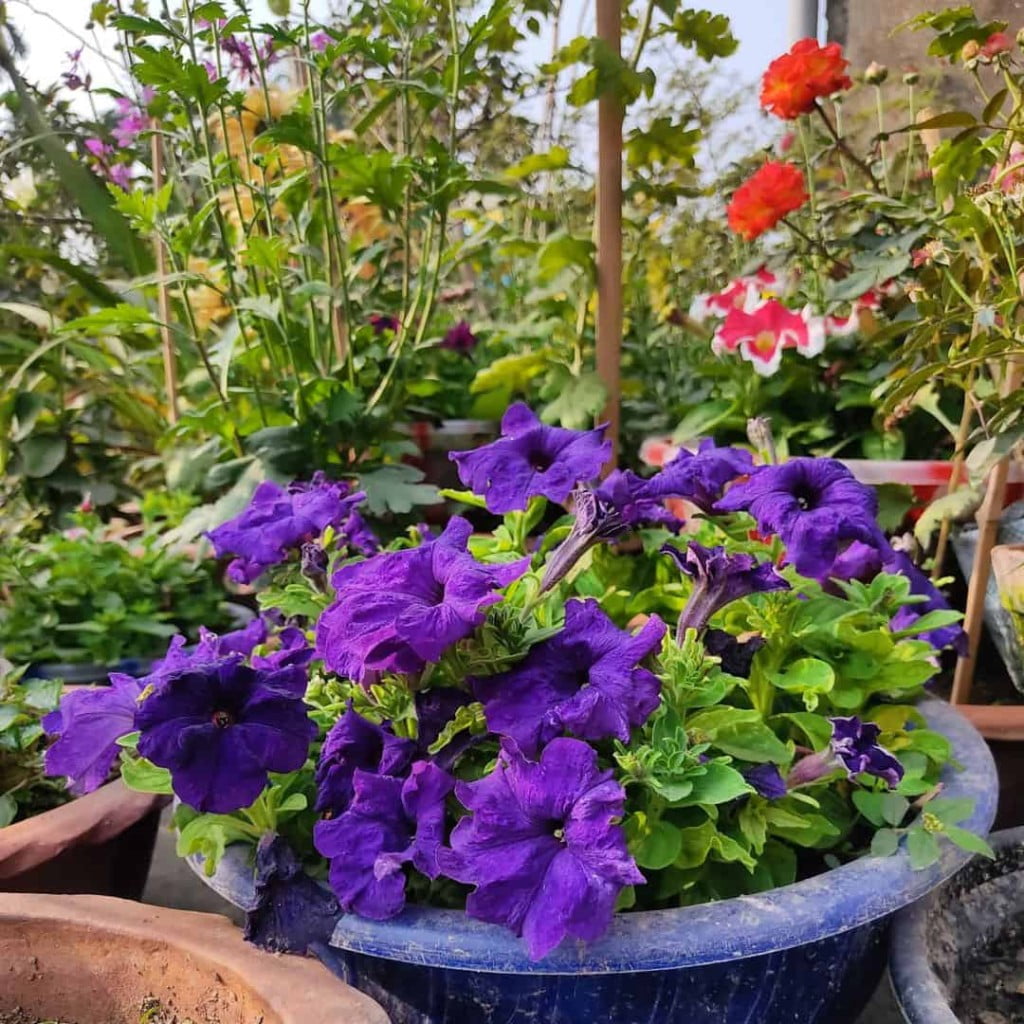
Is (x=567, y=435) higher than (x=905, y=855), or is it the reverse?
(x=567, y=435)

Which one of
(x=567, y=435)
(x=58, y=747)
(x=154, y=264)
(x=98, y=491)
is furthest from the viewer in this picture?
(x=154, y=264)

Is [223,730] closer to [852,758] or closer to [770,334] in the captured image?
[852,758]

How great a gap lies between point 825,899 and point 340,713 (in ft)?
1.31

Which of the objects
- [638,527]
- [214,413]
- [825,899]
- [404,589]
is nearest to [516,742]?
[404,589]

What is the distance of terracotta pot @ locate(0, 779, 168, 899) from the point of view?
36.4 inches

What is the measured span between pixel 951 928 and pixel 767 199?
3.63 ft

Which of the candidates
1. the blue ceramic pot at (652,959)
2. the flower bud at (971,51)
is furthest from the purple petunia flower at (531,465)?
the flower bud at (971,51)

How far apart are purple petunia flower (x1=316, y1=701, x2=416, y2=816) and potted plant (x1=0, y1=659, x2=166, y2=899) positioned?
0.80 feet

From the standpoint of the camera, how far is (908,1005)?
72 cm

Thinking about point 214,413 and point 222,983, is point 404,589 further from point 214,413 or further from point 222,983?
point 214,413

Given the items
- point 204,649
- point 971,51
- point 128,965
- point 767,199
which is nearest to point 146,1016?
point 128,965

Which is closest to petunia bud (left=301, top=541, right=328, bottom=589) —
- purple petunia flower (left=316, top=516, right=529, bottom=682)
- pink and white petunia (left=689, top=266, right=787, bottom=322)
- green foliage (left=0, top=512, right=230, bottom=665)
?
purple petunia flower (left=316, top=516, right=529, bottom=682)

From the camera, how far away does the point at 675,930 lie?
2.11ft

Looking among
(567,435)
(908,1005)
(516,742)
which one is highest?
(567,435)
